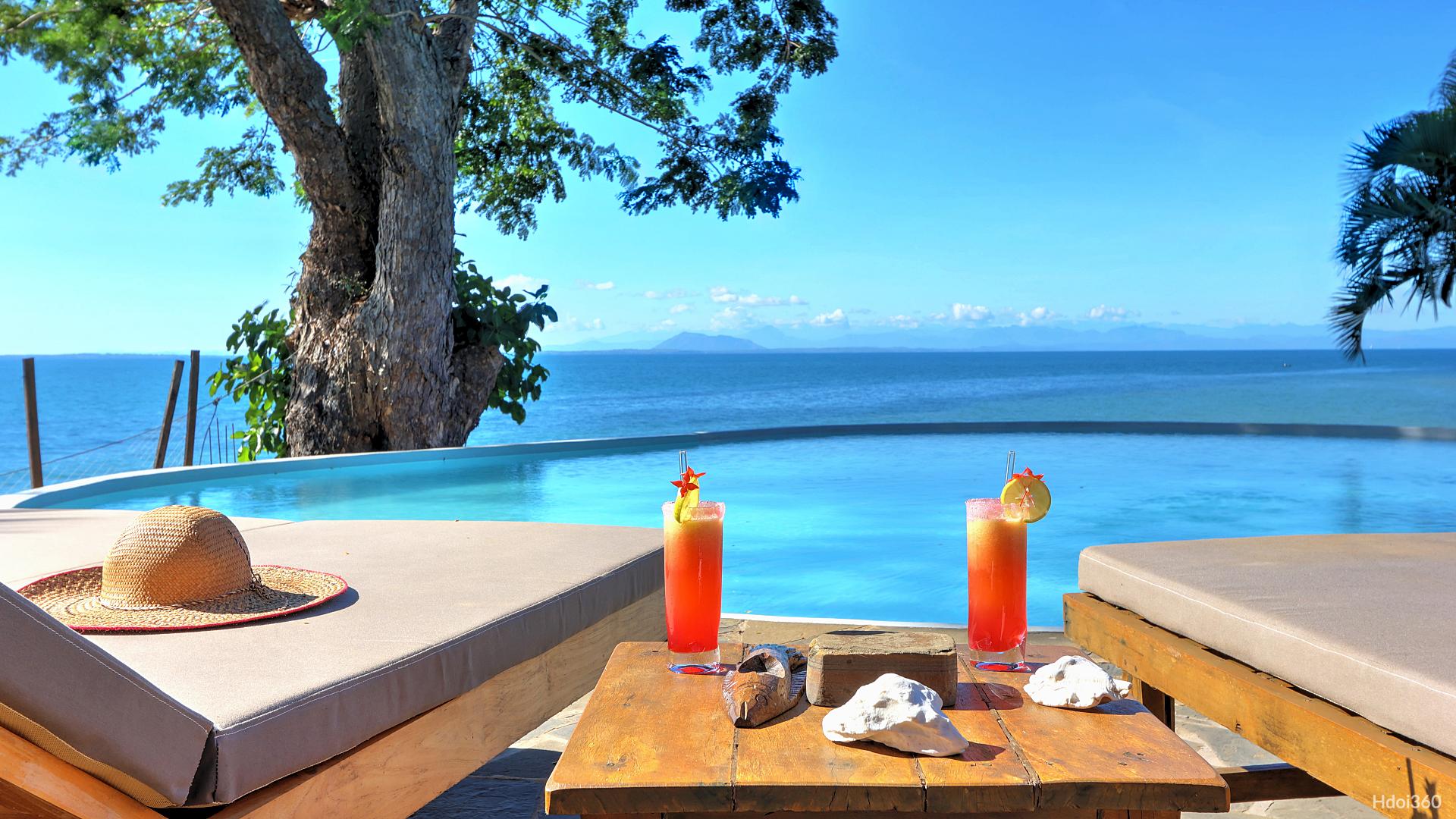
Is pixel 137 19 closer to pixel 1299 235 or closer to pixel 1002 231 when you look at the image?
pixel 1002 231

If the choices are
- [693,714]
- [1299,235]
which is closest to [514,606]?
[693,714]

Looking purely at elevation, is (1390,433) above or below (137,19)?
below

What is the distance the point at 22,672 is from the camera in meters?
0.81

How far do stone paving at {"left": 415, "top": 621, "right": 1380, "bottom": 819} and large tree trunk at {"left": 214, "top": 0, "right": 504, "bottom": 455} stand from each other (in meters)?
5.61

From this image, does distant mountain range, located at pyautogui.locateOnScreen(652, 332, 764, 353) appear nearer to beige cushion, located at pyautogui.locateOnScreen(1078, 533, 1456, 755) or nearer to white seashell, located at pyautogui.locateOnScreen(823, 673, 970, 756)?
beige cushion, located at pyautogui.locateOnScreen(1078, 533, 1456, 755)

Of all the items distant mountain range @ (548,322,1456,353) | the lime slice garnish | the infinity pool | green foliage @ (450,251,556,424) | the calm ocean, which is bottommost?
the calm ocean

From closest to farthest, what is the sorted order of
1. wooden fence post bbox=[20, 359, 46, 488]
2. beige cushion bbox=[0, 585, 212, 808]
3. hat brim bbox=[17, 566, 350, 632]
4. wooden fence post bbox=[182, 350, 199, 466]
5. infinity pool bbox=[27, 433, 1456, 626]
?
beige cushion bbox=[0, 585, 212, 808], hat brim bbox=[17, 566, 350, 632], infinity pool bbox=[27, 433, 1456, 626], wooden fence post bbox=[20, 359, 46, 488], wooden fence post bbox=[182, 350, 199, 466]

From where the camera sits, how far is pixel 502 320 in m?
8.10

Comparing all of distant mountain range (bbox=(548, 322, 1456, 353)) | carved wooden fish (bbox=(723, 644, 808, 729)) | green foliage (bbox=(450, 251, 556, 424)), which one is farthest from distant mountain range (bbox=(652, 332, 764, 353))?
carved wooden fish (bbox=(723, 644, 808, 729))

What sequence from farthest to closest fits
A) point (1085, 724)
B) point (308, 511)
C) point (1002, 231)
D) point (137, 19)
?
1. point (1002, 231)
2. point (137, 19)
3. point (308, 511)
4. point (1085, 724)

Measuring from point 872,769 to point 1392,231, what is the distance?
12.9 m

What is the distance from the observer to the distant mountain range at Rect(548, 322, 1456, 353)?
62.8 metres

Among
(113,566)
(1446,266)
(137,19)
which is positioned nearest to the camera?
(113,566)

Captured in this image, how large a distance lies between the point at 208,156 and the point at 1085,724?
10.5 m
